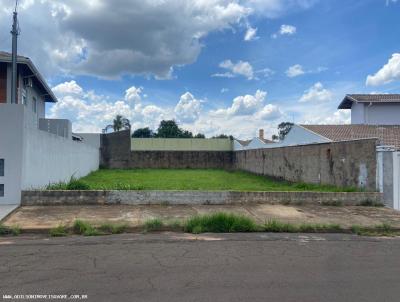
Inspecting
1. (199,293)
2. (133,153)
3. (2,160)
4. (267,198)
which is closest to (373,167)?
(267,198)

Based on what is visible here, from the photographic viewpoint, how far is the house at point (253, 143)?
38.9 m

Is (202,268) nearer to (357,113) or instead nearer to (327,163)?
(327,163)

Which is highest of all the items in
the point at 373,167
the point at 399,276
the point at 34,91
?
the point at 34,91

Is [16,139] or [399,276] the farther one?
[16,139]

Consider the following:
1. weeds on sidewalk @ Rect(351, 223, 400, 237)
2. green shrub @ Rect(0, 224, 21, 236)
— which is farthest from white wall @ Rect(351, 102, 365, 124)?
green shrub @ Rect(0, 224, 21, 236)

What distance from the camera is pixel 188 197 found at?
12.9 metres

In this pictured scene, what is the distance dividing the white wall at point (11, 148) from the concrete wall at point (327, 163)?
11779mm

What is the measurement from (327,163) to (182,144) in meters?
34.6

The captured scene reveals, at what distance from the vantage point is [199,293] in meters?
4.84

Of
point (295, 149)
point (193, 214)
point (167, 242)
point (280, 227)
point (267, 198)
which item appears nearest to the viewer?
point (167, 242)

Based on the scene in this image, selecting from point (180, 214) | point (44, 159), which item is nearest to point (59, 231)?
point (180, 214)

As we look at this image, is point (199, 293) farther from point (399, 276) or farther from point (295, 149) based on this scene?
point (295, 149)

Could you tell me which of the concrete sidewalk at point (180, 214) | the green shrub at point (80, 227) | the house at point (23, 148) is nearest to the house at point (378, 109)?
the concrete sidewalk at point (180, 214)

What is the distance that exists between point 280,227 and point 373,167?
258 inches
